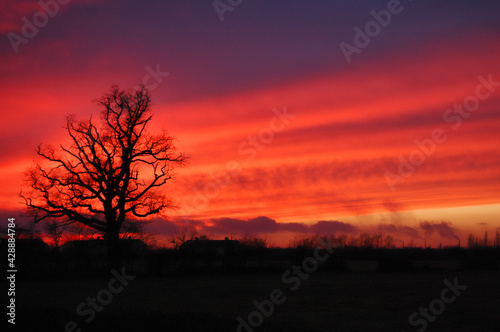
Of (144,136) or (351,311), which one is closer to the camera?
(351,311)

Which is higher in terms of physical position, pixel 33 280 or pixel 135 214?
pixel 135 214

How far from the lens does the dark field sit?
48.5ft

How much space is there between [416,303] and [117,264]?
25435mm

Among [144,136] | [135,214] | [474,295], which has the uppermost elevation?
[144,136]

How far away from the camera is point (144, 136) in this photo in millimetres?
37469

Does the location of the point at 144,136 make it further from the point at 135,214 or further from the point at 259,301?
the point at 259,301

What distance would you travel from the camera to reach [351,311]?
19500 mm

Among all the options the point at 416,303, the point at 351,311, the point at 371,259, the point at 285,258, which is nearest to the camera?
the point at 351,311

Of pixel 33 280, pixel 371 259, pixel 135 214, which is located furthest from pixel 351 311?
pixel 371 259

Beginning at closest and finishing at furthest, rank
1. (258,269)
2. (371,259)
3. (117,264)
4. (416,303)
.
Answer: (416,303)
(117,264)
(258,269)
(371,259)

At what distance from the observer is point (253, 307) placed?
20.6 metres

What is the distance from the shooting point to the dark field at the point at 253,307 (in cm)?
1479

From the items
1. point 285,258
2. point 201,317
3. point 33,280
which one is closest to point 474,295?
point 201,317

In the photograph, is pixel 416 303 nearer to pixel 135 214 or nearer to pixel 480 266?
pixel 135 214
